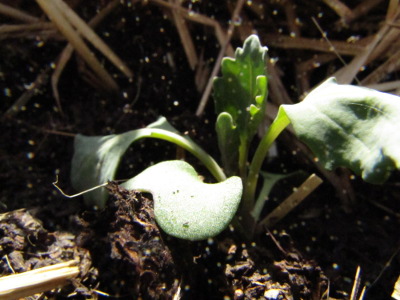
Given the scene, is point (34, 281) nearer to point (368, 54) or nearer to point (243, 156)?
point (243, 156)

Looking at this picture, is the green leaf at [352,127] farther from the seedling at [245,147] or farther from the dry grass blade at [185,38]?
the dry grass blade at [185,38]

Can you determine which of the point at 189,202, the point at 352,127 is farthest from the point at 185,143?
the point at 352,127

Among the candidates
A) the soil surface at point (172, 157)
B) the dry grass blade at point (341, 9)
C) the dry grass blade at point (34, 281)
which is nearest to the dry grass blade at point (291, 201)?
the soil surface at point (172, 157)

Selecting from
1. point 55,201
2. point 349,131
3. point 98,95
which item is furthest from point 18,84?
point 349,131

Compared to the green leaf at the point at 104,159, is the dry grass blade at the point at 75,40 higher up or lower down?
higher up

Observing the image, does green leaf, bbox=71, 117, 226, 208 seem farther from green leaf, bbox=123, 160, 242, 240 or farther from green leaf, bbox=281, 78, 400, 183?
green leaf, bbox=281, 78, 400, 183

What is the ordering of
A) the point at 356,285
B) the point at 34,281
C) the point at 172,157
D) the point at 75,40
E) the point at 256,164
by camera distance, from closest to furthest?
1. the point at 34,281
2. the point at 356,285
3. the point at 256,164
4. the point at 172,157
5. the point at 75,40

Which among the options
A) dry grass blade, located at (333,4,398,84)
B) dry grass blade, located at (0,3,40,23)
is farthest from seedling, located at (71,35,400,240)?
dry grass blade, located at (0,3,40,23)
